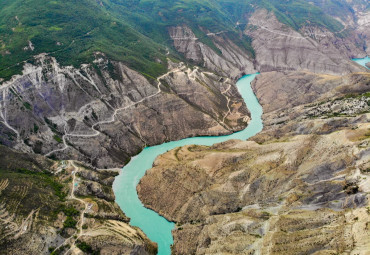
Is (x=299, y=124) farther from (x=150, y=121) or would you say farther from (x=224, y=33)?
(x=224, y=33)

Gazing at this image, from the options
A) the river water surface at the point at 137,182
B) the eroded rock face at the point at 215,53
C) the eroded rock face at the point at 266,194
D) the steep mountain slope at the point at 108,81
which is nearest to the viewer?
the eroded rock face at the point at 266,194

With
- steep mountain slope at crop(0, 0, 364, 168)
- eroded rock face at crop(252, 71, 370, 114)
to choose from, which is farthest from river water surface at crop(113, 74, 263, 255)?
eroded rock face at crop(252, 71, 370, 114)

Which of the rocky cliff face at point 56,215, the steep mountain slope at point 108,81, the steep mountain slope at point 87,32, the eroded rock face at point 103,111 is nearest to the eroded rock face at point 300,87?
the steep mountain slope at point 108,81

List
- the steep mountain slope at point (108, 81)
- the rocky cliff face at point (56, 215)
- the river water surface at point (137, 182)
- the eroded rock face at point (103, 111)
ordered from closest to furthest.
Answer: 1. the rocky cliff face at point (56, 215)
2. the river water surface at point (137, 182)
3. the eroded rock face at point (103, 111)
4. the steep mountain slope at point (108, 81)

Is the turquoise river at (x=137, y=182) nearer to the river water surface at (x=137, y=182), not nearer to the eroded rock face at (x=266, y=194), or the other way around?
the river water surface at (x=137, y=182)

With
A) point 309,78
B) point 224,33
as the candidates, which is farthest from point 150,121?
point 224,33

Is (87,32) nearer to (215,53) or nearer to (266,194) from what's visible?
(215,53)
